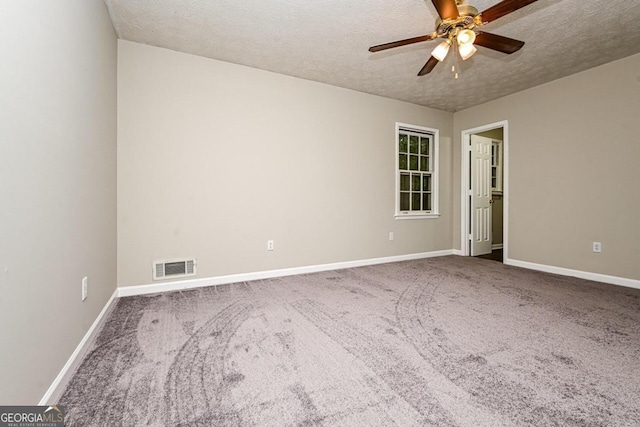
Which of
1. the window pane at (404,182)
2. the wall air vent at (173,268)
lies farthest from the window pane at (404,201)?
the wall air vent at (173,268)

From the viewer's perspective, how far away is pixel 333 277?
3617 millimetres

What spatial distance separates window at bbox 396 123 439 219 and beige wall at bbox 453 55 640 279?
1133 millimetres

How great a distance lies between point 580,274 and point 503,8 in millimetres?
3574

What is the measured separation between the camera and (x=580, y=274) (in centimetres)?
359

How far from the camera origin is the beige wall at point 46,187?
1.02 m

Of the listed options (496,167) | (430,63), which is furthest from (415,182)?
(430,63)

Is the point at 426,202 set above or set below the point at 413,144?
below

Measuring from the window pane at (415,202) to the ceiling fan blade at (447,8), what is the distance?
330cm

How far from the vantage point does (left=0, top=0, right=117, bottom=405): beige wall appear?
102cm

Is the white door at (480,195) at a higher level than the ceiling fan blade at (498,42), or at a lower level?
lower

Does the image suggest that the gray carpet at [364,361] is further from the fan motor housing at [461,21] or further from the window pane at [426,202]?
the window pane at [426,202]

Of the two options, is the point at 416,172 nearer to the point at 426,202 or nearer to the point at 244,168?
the point at 426,202

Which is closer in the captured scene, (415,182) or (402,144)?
(402,144)

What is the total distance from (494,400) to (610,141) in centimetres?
382
